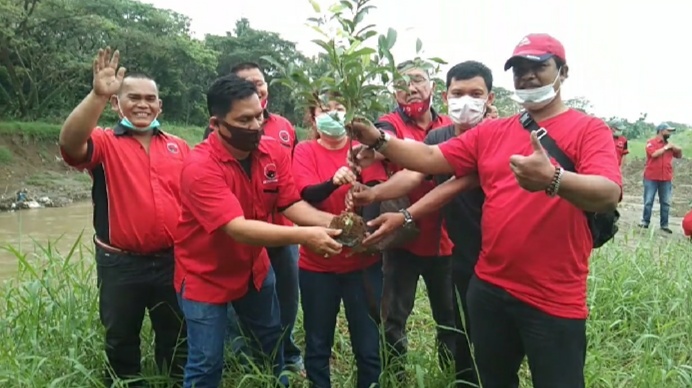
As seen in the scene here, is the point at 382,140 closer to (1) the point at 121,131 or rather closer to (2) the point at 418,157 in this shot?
(2) the point at 418,157

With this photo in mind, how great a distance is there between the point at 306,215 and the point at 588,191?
4.72 ft

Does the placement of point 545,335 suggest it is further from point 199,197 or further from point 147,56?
point 147,56

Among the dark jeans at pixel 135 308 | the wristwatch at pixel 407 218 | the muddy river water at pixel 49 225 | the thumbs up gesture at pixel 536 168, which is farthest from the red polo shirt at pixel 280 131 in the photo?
the muddy river water at pixel 49 225

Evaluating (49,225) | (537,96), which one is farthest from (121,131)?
(49,225)

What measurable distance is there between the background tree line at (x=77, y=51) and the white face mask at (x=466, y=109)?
1502cm

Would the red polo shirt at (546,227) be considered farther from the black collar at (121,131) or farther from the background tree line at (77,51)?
the background tree line at (77,51)

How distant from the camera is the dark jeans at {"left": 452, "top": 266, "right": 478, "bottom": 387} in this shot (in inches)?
117

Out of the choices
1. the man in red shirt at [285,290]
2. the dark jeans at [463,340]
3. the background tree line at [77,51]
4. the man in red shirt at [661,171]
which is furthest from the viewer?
the background tree line at [77,51]

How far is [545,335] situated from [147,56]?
28.1 meters

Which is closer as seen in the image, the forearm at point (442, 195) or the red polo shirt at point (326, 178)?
the forearm at point (442, 195)

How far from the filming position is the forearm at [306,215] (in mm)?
2941

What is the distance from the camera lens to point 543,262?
2225 mm

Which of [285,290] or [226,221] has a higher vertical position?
[226,221]

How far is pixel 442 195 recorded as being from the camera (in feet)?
9.24
